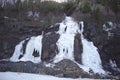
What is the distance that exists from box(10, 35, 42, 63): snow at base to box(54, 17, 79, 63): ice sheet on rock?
1.60 m

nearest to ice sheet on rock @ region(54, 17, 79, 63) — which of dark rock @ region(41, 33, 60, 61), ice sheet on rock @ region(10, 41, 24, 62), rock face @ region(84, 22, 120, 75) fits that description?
dark rock @ region(41, 33, 60, 61)

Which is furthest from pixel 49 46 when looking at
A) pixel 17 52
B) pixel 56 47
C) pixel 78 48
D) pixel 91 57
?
pixel 91 57

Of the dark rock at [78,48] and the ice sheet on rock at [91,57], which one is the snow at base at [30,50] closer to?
the dark rock at [78,48]

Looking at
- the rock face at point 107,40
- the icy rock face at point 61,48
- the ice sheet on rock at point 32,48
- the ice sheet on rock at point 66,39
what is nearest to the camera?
the icy rock face at point 61,48

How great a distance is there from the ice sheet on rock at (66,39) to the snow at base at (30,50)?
1597mm

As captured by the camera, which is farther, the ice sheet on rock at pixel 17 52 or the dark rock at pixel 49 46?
the ice sheet on rock at pixel 17 52

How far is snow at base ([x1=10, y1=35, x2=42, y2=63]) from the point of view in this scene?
68.3 feet

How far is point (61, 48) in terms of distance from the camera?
20.8 m

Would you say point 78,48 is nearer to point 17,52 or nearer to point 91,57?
point 91,57

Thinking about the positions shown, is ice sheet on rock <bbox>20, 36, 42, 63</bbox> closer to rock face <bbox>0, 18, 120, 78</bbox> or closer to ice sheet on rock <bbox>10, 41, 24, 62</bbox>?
rock face <bbox>0, 18, 120, 78</bbox>

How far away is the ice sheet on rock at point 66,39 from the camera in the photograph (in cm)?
2023

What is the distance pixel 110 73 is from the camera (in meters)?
19.1

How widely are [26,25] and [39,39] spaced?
261 cm

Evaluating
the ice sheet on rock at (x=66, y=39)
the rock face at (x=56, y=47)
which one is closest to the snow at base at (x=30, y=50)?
the rock face at (x=56, y=47)
